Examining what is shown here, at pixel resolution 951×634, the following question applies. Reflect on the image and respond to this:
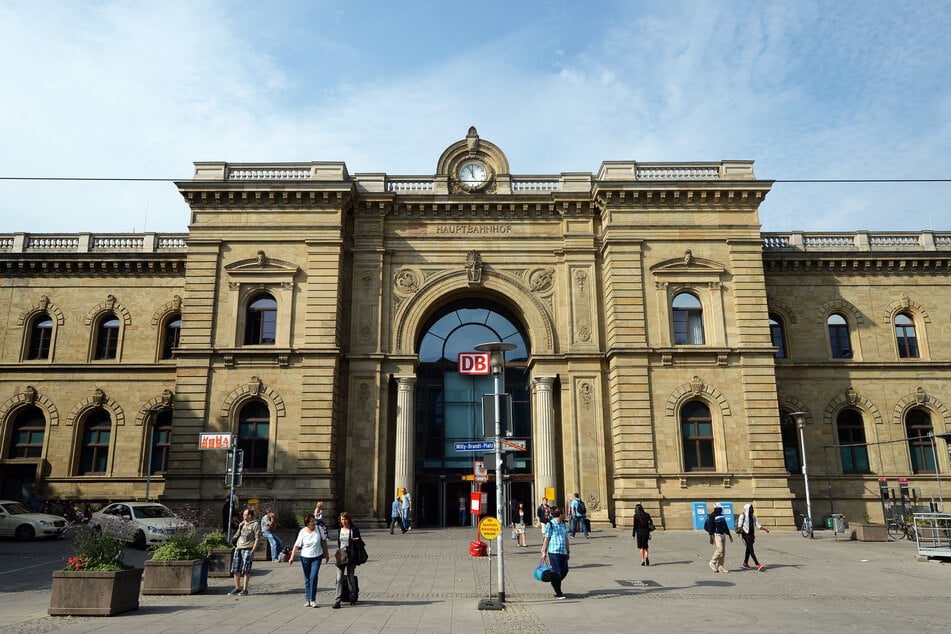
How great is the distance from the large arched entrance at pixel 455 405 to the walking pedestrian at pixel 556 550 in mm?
18517

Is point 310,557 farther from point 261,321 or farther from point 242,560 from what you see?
point 261,321

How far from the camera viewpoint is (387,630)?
39.2 feet

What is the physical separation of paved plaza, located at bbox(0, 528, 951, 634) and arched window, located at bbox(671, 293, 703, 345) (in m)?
11.8

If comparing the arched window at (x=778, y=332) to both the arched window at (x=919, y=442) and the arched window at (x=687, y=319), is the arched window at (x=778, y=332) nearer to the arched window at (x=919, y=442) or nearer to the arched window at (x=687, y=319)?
the arched window at (x=687, y=319)

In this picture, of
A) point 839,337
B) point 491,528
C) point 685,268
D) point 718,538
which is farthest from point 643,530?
point 839,337

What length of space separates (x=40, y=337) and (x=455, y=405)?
22.2m

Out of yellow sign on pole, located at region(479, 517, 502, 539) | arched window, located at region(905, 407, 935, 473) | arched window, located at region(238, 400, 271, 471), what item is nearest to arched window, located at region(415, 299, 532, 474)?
arched window, located at region(238, 400, 271, 471)

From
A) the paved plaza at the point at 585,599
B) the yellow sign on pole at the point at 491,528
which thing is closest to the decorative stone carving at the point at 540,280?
the paved plaza at the point at 585,599

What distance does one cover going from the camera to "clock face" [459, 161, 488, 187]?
36500 mm

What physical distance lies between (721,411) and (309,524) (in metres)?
22.9

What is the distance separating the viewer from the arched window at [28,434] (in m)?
37.0

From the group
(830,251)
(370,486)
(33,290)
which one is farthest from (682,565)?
(33,290)

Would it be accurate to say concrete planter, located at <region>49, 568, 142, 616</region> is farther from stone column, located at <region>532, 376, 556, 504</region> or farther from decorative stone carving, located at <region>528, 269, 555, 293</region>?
decorative stone carving, located at <region>528, 269, 555, 293</region>

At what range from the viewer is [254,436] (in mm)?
32594
